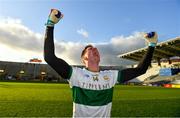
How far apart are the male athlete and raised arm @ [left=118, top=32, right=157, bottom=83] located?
0.29 m

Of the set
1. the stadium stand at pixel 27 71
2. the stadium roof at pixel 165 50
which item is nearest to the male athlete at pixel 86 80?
the stadium roof at pixel 165 50

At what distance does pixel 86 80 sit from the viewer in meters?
3.89

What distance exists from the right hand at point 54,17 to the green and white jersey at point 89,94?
2.08 feet

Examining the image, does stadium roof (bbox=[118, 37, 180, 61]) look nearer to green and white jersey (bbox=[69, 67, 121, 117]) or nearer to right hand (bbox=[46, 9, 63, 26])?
green and white jersey (bbox=[69, 67, 121, 117])

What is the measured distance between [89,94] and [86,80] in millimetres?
176

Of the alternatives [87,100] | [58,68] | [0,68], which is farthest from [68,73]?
[0,68]

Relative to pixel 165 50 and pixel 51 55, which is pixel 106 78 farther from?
pixel 165 50

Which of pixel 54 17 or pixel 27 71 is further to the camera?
pixel 27 71

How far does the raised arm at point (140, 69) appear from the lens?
4.30 metres

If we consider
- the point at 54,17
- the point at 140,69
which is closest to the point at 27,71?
the point at 140,69

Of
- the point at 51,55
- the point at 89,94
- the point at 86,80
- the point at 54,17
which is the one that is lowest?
the point at 89,94

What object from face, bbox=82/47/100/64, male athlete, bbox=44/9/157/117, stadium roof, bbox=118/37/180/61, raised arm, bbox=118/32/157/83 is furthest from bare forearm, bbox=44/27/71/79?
stadium roof, bbox=118/37/180/61

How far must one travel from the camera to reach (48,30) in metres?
3.78

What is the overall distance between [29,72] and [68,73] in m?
86.3
